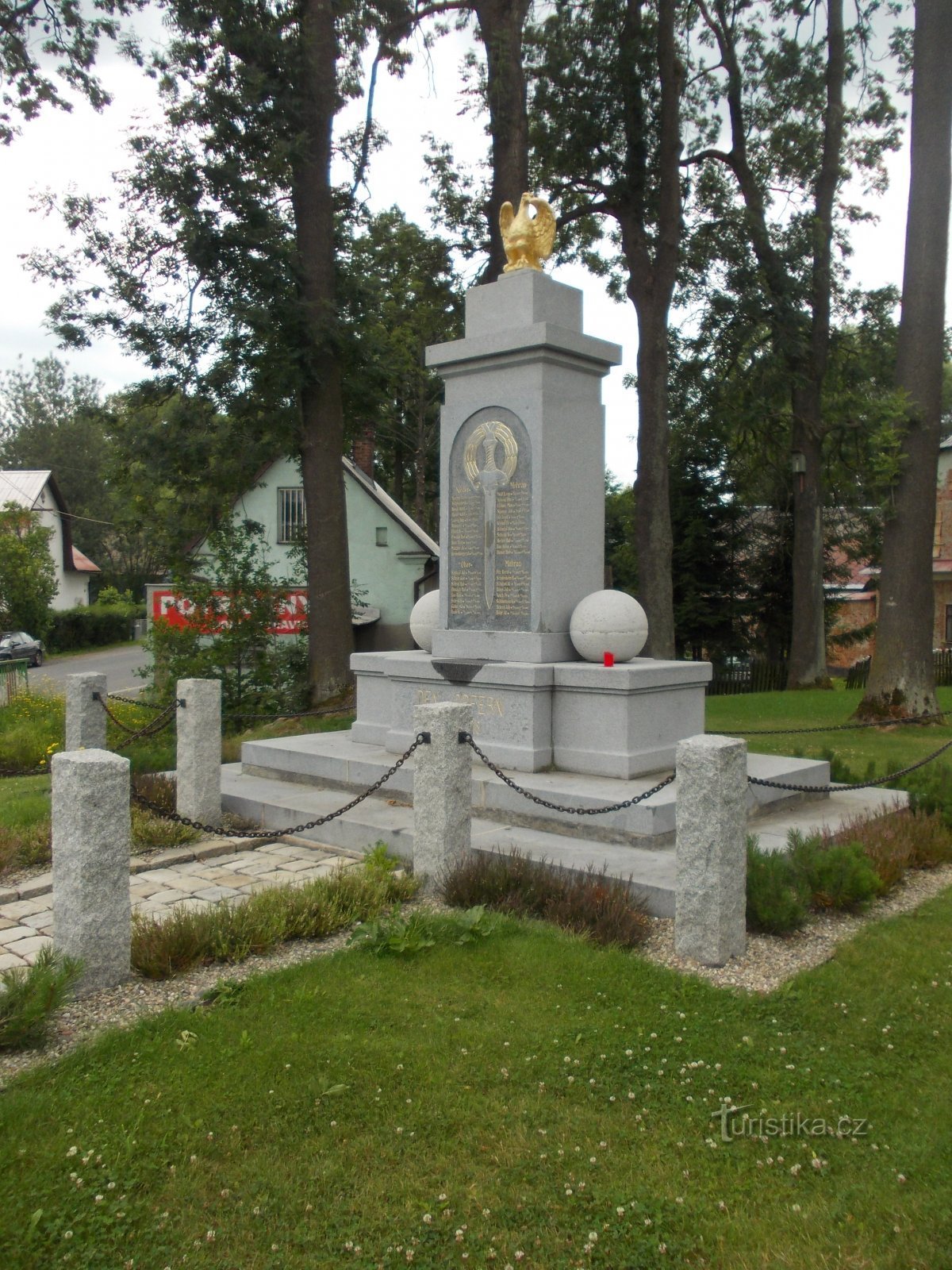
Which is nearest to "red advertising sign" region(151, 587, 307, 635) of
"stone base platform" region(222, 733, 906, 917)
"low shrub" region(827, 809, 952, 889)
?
"stone base platform" region(222, 733, 906, 917)

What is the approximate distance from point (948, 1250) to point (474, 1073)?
1.68 metres

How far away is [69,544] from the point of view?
5219cm

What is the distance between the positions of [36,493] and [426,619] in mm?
43876

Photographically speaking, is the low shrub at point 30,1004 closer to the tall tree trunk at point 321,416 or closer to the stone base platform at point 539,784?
the stone base platform at point 539,784

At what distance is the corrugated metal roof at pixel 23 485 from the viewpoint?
4791 cm

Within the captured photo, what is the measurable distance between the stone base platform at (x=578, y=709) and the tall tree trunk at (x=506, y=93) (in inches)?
374

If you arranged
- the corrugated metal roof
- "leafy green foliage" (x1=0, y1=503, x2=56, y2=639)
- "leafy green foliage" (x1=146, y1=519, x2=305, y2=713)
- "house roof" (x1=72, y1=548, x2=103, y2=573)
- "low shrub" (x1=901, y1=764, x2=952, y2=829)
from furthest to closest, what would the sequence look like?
"house roof" (x1=72, y1=548, x2=103, y2=573)
the corrugated metal roof
"leafy green foliage" (x1=0, y1=503, x2=56, y2=639)
"leafy green foliage" (x1=146, y1=519, x2=305, y2=713)
"low shrub" (x1=901, y1=764, x2=952, y2=829)

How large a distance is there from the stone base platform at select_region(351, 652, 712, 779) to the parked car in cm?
2854

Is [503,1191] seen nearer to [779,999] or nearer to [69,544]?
[779,999]

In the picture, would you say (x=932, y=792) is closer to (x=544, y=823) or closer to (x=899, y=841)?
(x=899, y=841)

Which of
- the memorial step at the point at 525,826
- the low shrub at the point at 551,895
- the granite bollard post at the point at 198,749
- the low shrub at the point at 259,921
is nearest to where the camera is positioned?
the low shrub at the point at 259,921

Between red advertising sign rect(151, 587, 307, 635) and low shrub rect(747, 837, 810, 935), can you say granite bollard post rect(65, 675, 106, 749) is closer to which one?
red advertising sign rect(151, 587, 307, 635)

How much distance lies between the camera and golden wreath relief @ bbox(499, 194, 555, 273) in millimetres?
9367

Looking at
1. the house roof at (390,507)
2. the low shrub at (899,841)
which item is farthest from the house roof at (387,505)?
the low shrub at (899,841)
